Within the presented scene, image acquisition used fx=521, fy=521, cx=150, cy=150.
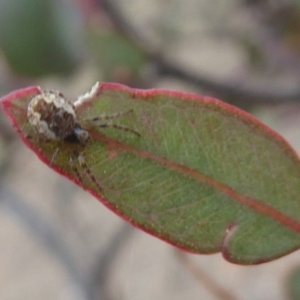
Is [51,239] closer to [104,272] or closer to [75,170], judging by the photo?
[104,272]

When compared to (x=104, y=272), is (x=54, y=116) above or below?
above

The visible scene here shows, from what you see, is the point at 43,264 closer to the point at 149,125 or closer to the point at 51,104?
the point at 51,104

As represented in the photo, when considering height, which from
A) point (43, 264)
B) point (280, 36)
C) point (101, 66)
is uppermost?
point (280, 36)

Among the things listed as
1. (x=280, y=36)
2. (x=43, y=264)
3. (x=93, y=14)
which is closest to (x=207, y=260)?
(x=43, y=264)

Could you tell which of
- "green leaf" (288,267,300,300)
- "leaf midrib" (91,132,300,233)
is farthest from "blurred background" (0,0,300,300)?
"leaf midrib" (91,132,300,233)

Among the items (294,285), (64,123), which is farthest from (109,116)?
(294,285)

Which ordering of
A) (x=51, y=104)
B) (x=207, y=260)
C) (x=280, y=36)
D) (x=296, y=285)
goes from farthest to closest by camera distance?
(x=207, y=260), (x=280, y=36), (x=296, y=285), (x=51, y=104)

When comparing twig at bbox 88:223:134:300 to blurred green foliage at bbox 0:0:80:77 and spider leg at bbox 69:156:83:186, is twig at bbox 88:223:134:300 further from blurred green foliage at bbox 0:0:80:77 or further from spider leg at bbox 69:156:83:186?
spider leg at bbox 69:156:83:186
